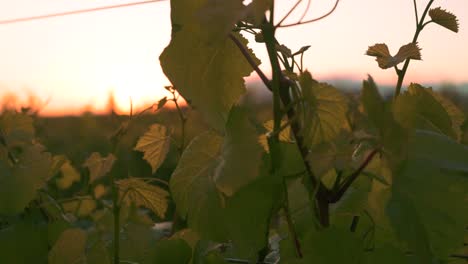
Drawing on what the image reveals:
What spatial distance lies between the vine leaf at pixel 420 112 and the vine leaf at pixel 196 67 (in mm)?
130

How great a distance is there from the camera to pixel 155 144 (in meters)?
0.76

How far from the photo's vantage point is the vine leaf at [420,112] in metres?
0.53

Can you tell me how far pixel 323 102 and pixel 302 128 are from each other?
0.14ft

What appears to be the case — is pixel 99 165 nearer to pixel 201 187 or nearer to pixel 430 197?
pixel 201 187

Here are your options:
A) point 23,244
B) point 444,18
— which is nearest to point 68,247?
point 23,244

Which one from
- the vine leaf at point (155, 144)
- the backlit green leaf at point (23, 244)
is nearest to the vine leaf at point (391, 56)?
the vine leaf at point (155, 144)

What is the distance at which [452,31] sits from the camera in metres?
0.62

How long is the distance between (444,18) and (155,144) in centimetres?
33

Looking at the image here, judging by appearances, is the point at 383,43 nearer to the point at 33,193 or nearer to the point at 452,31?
the point at 452,31

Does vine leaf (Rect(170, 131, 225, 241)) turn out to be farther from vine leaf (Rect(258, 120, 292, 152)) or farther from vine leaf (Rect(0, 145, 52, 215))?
vine leaf (Rect(0, 145, 52, 215))

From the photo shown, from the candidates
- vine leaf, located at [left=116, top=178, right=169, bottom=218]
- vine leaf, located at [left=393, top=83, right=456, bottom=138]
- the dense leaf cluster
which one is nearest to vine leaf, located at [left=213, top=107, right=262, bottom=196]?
the dense leaf cluster

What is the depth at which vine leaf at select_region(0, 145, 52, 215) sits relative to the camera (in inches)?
24.9

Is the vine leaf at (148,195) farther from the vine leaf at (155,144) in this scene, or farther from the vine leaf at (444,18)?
the vine leaf at (444,18)

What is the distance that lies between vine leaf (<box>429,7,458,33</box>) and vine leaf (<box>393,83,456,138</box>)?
0.07 m
